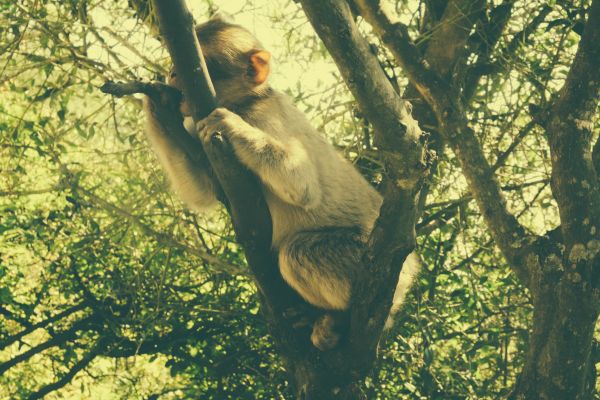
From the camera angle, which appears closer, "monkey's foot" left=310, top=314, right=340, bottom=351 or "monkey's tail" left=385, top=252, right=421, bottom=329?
"monkey's foot" left=310, top=314, right=340, bottom=351

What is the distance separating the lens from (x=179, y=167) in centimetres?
481

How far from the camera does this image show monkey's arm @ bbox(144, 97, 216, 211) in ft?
14.5

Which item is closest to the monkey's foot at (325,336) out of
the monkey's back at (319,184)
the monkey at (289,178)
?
the monkey at (289,178)

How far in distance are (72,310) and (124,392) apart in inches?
34.1

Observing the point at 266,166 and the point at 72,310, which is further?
the point at 72,310

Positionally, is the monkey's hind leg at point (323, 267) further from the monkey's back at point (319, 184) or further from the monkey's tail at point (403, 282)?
the monkey's tail at point (403, 282)

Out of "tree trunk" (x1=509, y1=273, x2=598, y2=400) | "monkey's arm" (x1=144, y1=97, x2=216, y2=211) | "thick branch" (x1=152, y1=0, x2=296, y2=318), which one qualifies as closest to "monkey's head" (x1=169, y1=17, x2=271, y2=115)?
"monkey's arm" (x1=144, y1=97, x2=216, y2=211)

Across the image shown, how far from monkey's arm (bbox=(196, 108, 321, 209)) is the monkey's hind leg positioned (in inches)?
9.9

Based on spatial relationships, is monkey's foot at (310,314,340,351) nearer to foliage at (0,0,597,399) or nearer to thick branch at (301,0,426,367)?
thick branch at (301,0,426,367)

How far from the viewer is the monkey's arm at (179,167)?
14.5ft

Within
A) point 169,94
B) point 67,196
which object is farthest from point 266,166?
point 67,196

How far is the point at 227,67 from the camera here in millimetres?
4887

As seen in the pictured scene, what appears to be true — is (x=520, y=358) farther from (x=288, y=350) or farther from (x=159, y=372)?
(x=159, y=372)

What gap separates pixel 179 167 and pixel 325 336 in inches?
54.9
